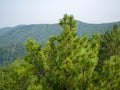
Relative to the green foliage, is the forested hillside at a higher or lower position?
higher

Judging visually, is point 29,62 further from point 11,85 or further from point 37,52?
point 11,85

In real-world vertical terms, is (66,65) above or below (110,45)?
above

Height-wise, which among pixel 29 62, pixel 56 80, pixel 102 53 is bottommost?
Result: pixel 102 53

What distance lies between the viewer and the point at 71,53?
49.9ft

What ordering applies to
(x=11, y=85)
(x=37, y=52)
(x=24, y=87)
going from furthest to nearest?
(x=11, y=85) < (x=24, y=87) < (x=37, y=52)

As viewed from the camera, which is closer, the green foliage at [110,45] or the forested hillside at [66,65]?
the forested hillside at [66,65]

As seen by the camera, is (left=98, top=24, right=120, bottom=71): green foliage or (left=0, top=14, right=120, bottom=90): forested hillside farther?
(left=98, top=24, right=120, bottom=71): green foliage

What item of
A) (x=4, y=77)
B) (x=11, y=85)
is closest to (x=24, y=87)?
(x=11, y=85)

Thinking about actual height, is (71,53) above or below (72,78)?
above

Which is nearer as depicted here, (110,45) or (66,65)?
(66,65)

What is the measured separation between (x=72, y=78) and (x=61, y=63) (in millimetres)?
1339

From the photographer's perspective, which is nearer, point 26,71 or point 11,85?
point 26,71

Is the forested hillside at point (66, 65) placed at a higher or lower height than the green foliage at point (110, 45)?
higher

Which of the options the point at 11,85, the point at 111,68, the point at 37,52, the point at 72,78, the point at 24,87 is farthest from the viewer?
the point at 11,85
